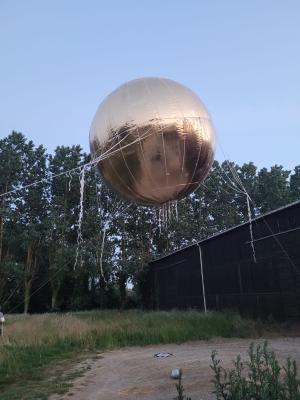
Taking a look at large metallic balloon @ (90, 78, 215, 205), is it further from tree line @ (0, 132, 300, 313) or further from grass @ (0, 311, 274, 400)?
tree line @ (0, 132, 300, 313)

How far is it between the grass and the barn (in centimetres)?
134

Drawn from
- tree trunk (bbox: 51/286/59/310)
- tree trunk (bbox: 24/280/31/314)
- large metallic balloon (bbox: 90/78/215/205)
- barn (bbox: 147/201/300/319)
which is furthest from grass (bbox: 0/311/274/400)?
tree trunk (bbox: 51/286/59/310)

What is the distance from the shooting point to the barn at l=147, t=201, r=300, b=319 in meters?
15.6

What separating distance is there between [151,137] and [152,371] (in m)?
5.66

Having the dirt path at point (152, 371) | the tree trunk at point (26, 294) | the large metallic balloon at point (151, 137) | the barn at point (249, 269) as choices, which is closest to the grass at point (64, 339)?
the dirt path at point (152, 371)

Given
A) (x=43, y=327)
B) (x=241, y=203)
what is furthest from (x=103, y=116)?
(x=241, y=203)

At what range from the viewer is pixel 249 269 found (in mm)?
17969

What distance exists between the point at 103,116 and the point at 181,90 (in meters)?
1.02

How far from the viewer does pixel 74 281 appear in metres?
34.9

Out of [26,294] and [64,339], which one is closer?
[64,339]

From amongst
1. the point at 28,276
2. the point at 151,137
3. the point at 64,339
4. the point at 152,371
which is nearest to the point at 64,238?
the point at 28,276

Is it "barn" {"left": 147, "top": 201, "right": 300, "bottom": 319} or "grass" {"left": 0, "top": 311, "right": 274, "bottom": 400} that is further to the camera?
"barn" {"left": 147, "top": 201, "right": 300, "bottom": 319}

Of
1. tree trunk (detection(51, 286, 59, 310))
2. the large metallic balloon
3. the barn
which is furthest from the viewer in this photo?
tree trunk (detection(51, 286, 59, 310))

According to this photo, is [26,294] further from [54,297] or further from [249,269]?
[249,269]
